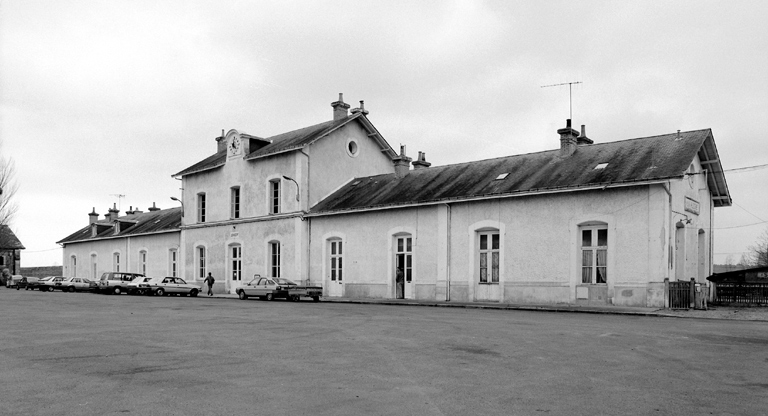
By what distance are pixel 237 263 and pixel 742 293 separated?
2637 cm

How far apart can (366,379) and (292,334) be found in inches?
216

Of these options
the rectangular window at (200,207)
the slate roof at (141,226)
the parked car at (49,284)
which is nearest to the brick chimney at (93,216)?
the slate roof at (141,226)

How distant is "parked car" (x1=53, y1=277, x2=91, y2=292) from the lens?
158ft

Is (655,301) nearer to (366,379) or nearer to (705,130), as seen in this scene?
(705,130)

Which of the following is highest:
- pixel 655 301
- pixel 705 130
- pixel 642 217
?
pixel 705 130

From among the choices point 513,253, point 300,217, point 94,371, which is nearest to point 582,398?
point 94,371

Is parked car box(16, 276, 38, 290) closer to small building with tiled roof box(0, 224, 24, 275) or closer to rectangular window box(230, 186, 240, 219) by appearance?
small building with tiled roof box(0, 224, 24, 275)

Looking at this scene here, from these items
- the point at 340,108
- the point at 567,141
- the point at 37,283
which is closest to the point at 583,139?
the point at 567,141

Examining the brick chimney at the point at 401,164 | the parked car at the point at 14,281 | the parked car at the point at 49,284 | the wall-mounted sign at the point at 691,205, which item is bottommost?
the parked car at the point at 14,281

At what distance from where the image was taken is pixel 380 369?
918cm

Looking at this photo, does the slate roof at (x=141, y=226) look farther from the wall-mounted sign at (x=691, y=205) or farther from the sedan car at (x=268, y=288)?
the wall-mounted sign at (x=691, y=205)

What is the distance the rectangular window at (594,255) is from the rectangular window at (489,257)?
12.0ft

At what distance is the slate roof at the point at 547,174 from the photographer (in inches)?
899

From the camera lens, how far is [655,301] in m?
21.8
